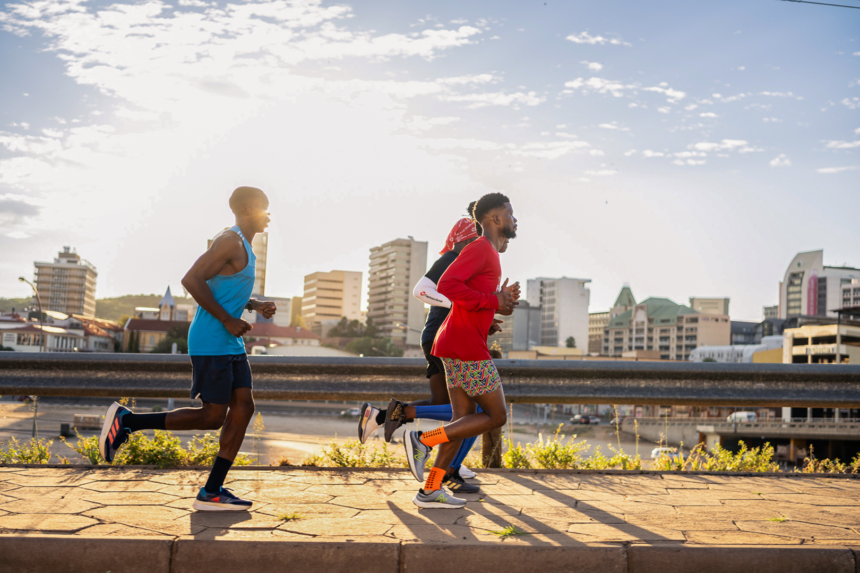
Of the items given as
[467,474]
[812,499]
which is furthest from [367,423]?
[812,499]

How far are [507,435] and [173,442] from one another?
2.76 metres

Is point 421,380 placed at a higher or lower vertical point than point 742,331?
lower

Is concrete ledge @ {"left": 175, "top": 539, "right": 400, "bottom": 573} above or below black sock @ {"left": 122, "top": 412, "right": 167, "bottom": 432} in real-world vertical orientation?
below

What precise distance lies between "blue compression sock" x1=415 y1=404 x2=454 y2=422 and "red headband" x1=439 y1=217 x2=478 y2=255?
1106mm

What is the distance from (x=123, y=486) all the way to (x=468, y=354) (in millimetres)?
2420

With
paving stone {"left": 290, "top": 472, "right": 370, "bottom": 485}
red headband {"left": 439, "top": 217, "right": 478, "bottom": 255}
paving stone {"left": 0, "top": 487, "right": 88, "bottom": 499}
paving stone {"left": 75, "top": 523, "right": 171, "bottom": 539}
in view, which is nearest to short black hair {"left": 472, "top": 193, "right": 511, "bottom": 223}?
red headband {"left": 439, "top": 217, "right": 478, "bottom": 255}

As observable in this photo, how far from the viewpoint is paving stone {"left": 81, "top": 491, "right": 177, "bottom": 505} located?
13.5ft

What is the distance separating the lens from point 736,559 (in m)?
3.12

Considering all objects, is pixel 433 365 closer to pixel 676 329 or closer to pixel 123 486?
pixel 123 486

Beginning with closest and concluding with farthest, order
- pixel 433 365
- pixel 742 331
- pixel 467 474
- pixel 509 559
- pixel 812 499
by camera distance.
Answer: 1. pixel 509 559
2. pixel 812 499
3. pixel 433 365
4. pixel 467 474
5. pixel 742 331

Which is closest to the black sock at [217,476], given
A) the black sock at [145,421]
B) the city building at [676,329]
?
the black sock at [145,421]

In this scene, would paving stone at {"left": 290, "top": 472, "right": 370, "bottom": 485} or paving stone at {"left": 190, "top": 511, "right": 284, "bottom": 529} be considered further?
paving stone at {"left": 290, "top": 472, "right": 370, "bottom": 485}

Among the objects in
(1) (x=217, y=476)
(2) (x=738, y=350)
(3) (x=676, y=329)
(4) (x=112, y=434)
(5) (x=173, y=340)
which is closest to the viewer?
(1) (x=217, y=476)

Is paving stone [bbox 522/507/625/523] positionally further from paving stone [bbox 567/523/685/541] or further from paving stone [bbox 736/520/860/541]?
paving stone [bbox 736/520/860/541]
